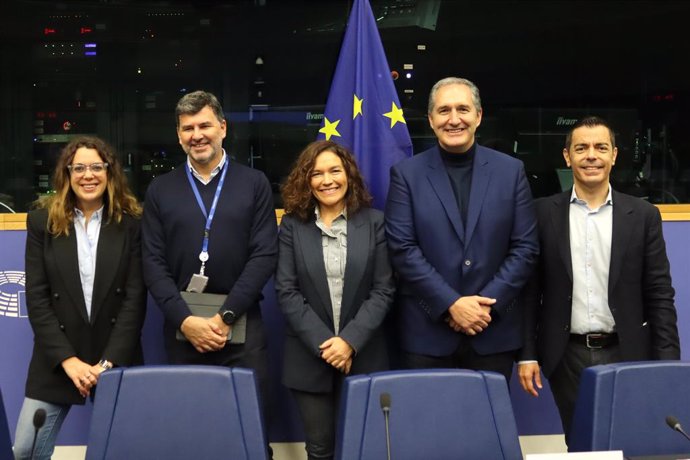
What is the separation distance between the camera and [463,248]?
2.47m

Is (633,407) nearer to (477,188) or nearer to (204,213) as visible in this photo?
(477,188)

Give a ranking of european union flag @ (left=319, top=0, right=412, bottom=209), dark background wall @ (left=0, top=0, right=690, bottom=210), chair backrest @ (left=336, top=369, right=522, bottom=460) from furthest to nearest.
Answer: dark background wall @ (left=0, top=0, right=690, bottom=210)
european union flag @ (left=319, top=0, right=412, bottom=209)
chair backrest @ (left=336, top=369, right=522, bottom=460)

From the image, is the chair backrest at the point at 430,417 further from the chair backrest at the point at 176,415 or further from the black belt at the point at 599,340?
the black belt at the point at 599,340

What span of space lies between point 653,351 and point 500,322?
1.63 feet

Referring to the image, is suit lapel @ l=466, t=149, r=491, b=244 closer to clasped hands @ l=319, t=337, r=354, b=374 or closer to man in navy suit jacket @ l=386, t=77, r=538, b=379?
man in navy suit jacket @ l=386, t=77, r=538, b=379

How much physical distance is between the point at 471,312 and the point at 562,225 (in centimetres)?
43

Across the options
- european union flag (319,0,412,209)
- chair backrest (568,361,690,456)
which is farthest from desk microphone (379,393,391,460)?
european union flag (319,0,412,209)

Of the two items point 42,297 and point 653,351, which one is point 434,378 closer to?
point 653,351

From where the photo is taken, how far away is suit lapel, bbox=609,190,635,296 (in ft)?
8.00

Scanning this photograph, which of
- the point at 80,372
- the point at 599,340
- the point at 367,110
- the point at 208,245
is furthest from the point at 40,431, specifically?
the point at 599,340

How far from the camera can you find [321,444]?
8.23 ft

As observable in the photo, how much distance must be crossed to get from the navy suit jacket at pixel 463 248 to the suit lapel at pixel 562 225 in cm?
7

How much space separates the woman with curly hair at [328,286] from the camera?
248 cm

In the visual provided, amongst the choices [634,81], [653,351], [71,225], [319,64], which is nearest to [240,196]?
[71,225]
